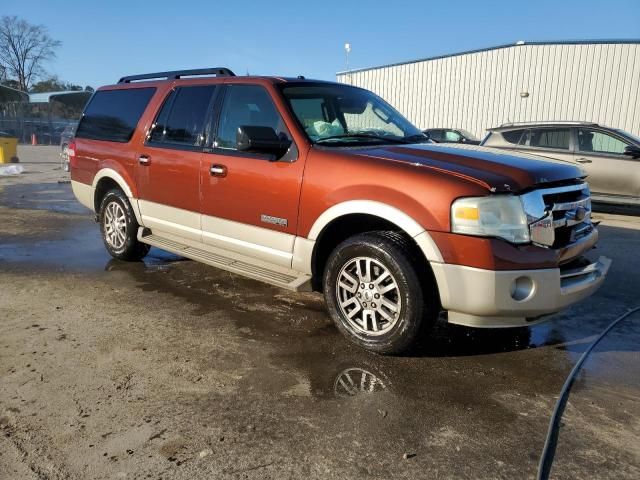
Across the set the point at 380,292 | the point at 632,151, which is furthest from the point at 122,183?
the point at 632,151

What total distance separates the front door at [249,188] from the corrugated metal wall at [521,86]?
19569mm

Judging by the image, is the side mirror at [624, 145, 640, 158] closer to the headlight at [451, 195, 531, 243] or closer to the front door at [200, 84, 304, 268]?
the headlight at [451, 195, 531, 243]

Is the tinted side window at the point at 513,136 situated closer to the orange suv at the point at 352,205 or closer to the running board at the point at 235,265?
the orange suv at the point at 352,205

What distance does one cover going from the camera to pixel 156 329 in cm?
396

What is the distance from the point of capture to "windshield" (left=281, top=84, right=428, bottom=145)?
13.6 feet

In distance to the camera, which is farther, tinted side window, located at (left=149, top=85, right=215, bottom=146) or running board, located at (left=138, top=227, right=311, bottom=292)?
tinted side window, located at (left=149, top=85, right=215, bottom=146)

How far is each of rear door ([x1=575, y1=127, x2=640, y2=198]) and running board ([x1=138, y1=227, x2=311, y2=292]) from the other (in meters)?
7.46

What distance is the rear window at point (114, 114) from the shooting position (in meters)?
5.52

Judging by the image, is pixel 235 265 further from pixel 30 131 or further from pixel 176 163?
pixel 30 131

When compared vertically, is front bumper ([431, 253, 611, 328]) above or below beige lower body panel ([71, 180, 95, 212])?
below

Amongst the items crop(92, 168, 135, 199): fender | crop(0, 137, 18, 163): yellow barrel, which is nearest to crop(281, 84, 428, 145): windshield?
crop(92, 168, 135, 199): fender

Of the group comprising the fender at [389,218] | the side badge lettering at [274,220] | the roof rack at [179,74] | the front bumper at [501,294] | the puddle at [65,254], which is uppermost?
the roof rack at [179,74]

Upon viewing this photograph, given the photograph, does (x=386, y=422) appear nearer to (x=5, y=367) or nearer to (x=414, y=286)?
(x=414, y=286)

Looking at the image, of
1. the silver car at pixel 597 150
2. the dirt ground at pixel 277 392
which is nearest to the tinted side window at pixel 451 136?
the silver car at pixel 597 150
